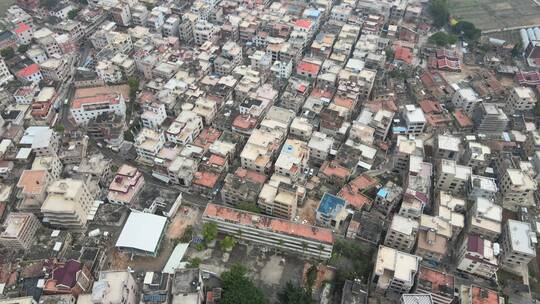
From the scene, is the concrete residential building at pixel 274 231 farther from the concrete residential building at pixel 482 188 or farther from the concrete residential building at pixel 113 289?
the concrete residential building at pixel 482 188

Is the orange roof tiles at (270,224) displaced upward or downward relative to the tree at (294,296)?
upward

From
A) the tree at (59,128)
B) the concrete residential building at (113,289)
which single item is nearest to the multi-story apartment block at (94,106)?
the tree at (59,128)

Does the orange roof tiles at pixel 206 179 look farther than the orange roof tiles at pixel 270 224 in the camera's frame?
Yes

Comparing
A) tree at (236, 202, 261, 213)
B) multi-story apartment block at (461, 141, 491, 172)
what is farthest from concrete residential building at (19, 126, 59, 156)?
multi-story apartment block at (461, 141, 491, 172)

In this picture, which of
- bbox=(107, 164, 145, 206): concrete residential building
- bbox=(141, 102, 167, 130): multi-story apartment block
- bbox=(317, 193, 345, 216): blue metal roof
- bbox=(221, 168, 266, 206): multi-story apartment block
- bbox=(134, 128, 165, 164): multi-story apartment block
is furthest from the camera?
bbox=(141, 102, 167, 130): multi-story apartment block

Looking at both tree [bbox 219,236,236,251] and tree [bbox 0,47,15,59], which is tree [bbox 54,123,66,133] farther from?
tree [bbox 219,236,236,251]

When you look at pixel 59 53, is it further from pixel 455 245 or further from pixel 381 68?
pixel 455 245
